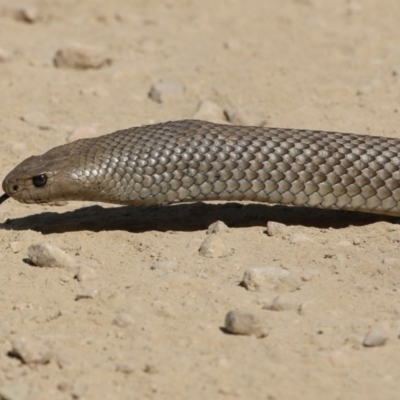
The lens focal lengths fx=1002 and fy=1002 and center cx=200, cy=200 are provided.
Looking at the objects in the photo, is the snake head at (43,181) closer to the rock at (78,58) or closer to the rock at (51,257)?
Result: the rock at (51,257)

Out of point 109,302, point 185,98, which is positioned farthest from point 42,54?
point 109,302

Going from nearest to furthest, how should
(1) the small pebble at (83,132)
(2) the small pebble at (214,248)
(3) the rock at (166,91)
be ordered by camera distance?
(2) the small pebble at (214,248) → (1) the small pebble at (83,132) → (3) the rock at (166,91)

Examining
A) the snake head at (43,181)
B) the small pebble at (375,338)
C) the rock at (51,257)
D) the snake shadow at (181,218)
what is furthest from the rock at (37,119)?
→ the small pebble at (375,338)

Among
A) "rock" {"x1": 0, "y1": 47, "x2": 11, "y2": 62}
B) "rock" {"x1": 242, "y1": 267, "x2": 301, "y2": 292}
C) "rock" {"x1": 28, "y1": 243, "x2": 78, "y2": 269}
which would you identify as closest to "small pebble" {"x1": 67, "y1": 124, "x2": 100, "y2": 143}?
"rock" {"x1": 0, "y1": 47, "x2": 11, "y2": 62}

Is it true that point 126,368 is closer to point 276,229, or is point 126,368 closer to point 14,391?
point 14,391

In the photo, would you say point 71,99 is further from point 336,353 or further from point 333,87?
point 336,353

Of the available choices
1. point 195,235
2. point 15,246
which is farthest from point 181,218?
point 15,246
